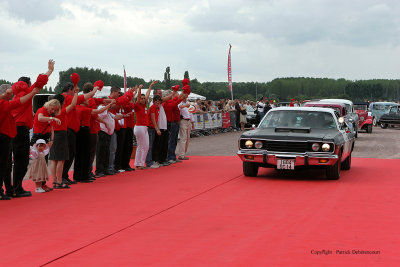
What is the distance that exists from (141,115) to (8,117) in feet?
17.6

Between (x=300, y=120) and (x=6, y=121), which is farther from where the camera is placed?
(x=300, y=120)

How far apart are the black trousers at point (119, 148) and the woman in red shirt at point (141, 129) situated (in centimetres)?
56

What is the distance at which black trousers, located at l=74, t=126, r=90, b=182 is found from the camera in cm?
1214

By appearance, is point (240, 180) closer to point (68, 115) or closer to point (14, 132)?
point (68, 115)

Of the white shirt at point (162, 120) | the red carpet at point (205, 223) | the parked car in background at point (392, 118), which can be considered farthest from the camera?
the parked car in background at point (392, 118)

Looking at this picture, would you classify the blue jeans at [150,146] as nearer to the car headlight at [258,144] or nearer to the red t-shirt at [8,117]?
the car headlight at [258,144]

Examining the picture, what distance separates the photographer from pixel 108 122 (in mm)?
13156

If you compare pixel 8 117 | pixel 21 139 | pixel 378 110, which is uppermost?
pixel 8 117

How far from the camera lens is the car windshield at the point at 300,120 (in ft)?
43.0

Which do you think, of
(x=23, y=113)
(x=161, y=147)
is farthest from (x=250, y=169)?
(x=23, y=113)

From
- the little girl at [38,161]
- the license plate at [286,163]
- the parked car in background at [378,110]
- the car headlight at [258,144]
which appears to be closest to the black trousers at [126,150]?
the car headlight at [258,144]

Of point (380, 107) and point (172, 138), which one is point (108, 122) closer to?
point (172, 138)

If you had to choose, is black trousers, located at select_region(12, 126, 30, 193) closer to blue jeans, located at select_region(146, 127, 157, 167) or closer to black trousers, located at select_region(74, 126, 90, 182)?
black trousers, located at select_region(74, 126, 90, 182)

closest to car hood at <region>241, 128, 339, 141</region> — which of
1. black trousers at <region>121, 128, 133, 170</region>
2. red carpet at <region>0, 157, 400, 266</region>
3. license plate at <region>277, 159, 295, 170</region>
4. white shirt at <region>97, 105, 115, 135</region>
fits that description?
license plate at <region>277, 159, 295, 170</region>
